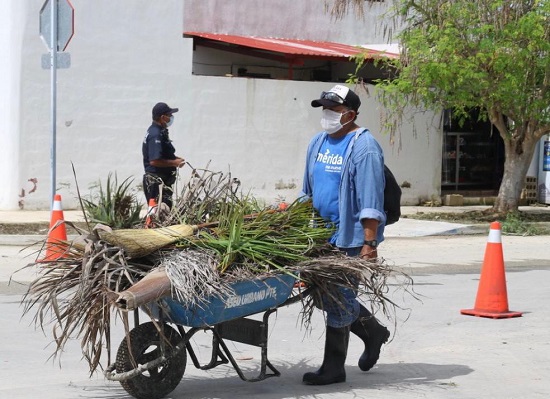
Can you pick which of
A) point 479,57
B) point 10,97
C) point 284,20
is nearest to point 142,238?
point 479,57

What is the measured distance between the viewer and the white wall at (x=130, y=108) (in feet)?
63.6

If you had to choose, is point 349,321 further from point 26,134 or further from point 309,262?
point 26,134

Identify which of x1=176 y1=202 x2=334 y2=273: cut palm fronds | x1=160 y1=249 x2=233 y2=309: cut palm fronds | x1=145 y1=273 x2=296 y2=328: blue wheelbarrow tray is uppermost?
x1=176 y1=202 x2=334 y2=273: cut palm fronds

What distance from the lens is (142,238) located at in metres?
6.03

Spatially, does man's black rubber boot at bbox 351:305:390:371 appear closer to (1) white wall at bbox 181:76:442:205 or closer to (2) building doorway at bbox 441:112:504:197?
(1) white wall at bbox 181:76:442:205

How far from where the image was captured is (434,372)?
293 inches

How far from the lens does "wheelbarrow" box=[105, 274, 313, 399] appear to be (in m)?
6.01

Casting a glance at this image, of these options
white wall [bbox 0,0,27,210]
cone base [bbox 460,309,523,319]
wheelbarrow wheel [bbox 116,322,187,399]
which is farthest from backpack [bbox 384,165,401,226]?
white wall [bbox 0,0,27,210]

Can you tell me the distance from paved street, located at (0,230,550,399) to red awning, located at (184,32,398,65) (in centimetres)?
988

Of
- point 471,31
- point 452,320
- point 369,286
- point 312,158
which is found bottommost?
point 452,320

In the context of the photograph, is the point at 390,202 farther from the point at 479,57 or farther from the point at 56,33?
the point at 479,57

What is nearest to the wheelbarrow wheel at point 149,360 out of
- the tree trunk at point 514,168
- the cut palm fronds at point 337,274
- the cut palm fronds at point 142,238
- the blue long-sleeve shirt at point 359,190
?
the cut palm fronds at point 142,238

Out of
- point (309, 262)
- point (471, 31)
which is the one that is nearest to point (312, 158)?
point (309, 262)

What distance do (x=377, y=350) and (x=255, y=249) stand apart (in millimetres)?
1387
